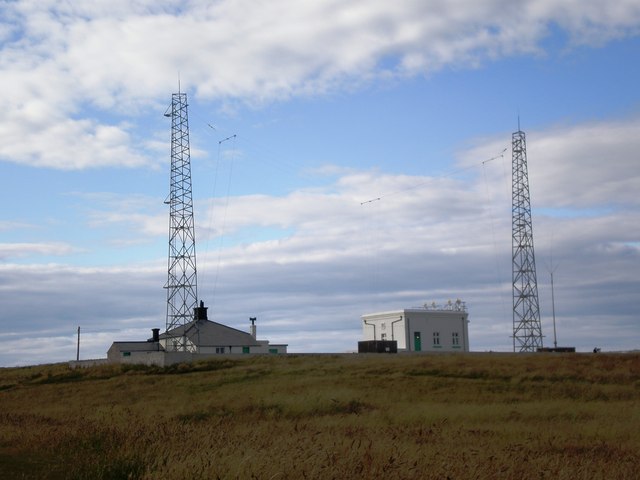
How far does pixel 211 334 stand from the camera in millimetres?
67438

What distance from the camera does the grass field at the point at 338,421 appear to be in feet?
32.2

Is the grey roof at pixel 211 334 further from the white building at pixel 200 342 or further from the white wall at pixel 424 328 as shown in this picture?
the white wall at pixel 424 328

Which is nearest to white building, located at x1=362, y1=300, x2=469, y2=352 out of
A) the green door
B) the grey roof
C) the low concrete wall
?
the green door

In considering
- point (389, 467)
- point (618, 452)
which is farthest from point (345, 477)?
point (618, 452)

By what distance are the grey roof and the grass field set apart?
13916mm

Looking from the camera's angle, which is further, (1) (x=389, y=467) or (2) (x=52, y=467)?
(2) (x=52, y=467)

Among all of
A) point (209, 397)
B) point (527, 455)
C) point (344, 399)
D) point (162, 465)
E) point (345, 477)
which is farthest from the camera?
point (209, 397)

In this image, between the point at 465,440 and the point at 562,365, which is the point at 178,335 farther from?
the point at 465,440

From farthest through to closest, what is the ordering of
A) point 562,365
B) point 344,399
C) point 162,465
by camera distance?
point 562,365 < point 344,399 < point 162,465

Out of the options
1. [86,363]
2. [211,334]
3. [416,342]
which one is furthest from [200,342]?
[416,342]

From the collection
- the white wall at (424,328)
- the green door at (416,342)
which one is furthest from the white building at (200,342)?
the green door at (416,342)

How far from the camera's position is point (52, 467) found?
1059 cm

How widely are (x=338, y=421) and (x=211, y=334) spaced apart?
1954 inches

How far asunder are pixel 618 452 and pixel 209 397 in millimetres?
21815
